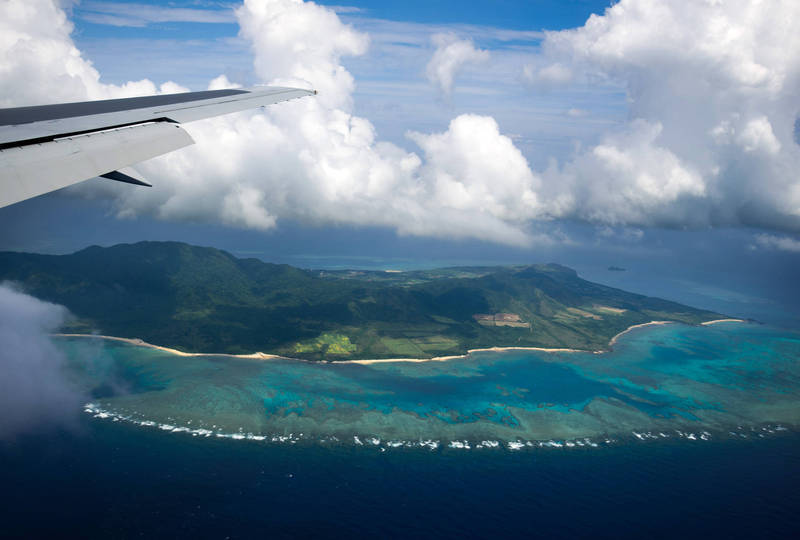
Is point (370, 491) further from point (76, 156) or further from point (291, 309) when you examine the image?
point (291, 309)

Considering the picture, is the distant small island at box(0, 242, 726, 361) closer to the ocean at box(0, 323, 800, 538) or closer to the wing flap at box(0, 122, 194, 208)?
the ocean at box(0, 323, 800, 538)

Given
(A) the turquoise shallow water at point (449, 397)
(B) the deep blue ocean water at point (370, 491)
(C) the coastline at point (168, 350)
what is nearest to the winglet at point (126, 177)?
(B) the deep blue ocean water at point (370, 491)

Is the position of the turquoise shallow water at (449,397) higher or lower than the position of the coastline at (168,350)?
lower

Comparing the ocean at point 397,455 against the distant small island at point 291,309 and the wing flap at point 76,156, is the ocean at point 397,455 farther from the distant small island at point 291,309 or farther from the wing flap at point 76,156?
the wing flap at point 76,156

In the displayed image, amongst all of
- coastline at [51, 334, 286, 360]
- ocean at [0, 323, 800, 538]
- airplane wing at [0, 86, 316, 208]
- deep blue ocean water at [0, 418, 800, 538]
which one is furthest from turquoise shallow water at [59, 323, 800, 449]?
airplane wing at [0, 86, 316, 208]

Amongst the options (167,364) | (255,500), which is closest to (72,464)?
(255,500)

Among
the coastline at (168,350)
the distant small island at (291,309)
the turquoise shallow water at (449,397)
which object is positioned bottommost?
the turquoise shallow water at (449,397)

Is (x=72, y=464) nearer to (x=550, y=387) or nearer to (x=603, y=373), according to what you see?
(x=550, y=387)

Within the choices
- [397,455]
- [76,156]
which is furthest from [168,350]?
[76,156]
